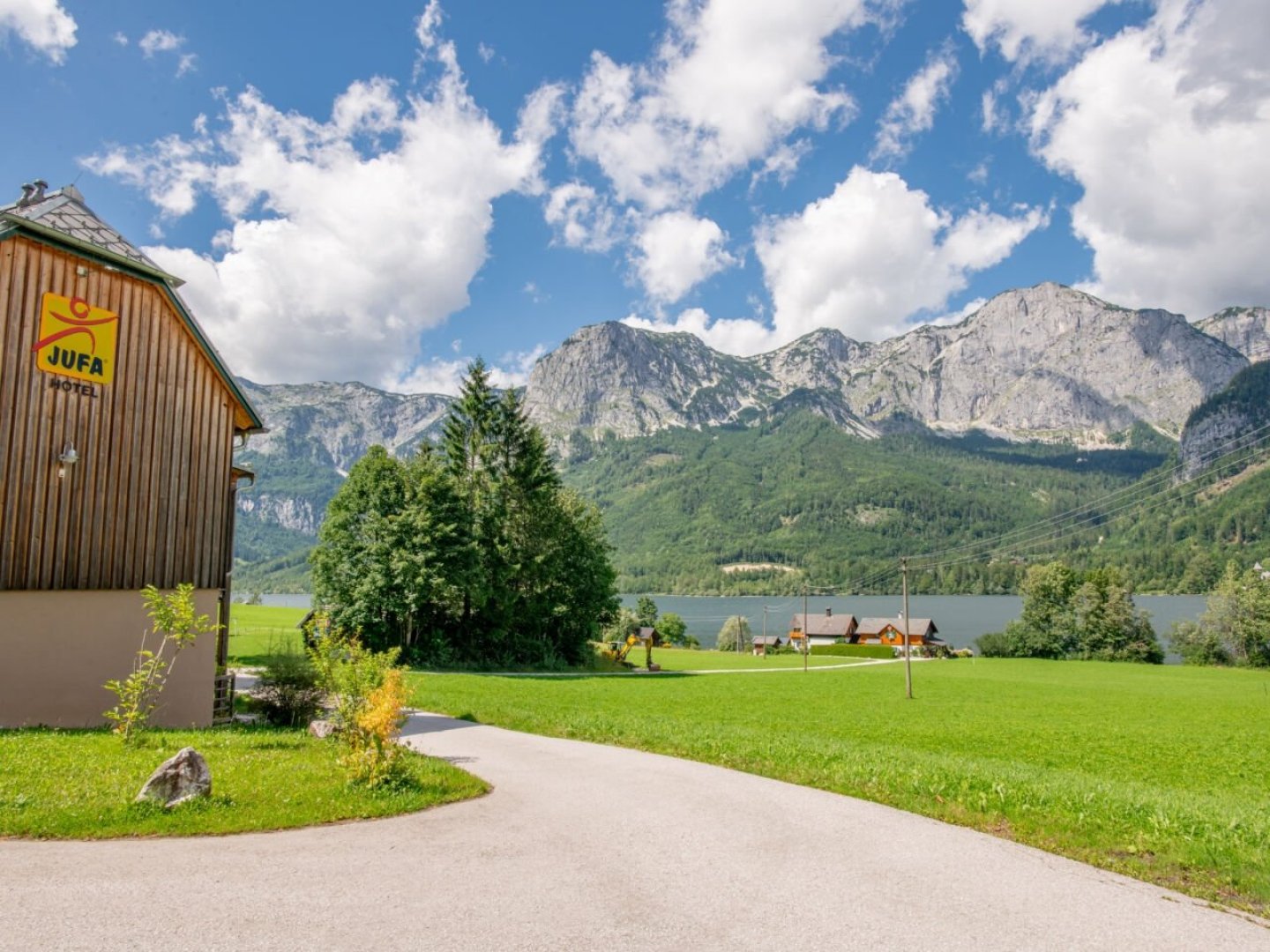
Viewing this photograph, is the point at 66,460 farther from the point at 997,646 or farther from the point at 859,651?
the point at 997,646

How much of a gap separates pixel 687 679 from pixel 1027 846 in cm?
3375

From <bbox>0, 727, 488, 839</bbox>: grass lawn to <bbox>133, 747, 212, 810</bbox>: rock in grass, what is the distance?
0.45 ft

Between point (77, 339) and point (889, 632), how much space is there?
320 feet

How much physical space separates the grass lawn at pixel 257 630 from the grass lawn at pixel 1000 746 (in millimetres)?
9986

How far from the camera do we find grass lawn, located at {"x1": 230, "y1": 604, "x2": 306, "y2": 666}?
109ft

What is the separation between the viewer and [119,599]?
15117 mm

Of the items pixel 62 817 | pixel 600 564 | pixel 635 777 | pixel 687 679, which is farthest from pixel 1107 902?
pixel 600 564

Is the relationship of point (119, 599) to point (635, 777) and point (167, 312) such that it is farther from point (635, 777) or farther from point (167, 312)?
point (635, 777)

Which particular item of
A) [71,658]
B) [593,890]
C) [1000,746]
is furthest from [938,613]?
[593,890]

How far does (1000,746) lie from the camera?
1984cm

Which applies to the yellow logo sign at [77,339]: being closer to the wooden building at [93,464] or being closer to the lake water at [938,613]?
the wooden building at [93,464]

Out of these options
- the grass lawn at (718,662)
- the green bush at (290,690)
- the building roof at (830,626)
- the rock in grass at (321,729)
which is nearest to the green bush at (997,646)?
the grass lawn at (718,662)

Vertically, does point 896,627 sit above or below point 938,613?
above

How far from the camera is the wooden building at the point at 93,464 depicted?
14.1 meters
